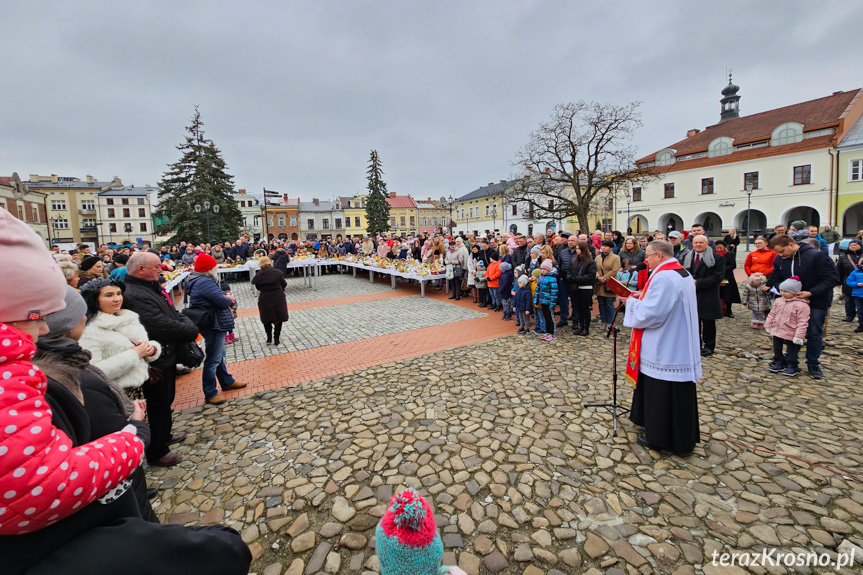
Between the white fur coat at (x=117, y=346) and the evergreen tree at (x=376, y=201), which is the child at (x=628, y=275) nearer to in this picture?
the white fur coat at (x=117, y=346)

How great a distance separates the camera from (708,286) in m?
6.39

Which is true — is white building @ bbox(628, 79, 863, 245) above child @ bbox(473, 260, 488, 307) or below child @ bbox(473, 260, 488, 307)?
above

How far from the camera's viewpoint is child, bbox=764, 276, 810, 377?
208 inches

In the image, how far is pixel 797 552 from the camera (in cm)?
260

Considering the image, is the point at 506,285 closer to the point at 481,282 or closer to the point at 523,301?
the point at 523,301

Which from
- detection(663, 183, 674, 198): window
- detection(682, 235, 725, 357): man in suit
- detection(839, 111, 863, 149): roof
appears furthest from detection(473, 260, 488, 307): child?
detection(663, 183, 674, 198): window

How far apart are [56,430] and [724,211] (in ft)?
153

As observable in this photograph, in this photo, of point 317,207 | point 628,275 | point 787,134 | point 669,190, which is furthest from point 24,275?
point 317,207

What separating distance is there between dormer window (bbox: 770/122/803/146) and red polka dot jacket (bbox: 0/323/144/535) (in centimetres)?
4715

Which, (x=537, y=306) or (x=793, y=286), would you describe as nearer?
(x=793, y=286)

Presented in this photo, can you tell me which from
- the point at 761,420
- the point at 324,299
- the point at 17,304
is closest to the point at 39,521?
the point at 17,304

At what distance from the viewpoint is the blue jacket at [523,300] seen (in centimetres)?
822

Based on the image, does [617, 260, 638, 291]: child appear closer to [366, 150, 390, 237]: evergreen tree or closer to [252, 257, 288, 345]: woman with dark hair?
[252, 257, 288, 345]: woman with dark hair

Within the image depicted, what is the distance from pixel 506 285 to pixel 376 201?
42.7 metres
